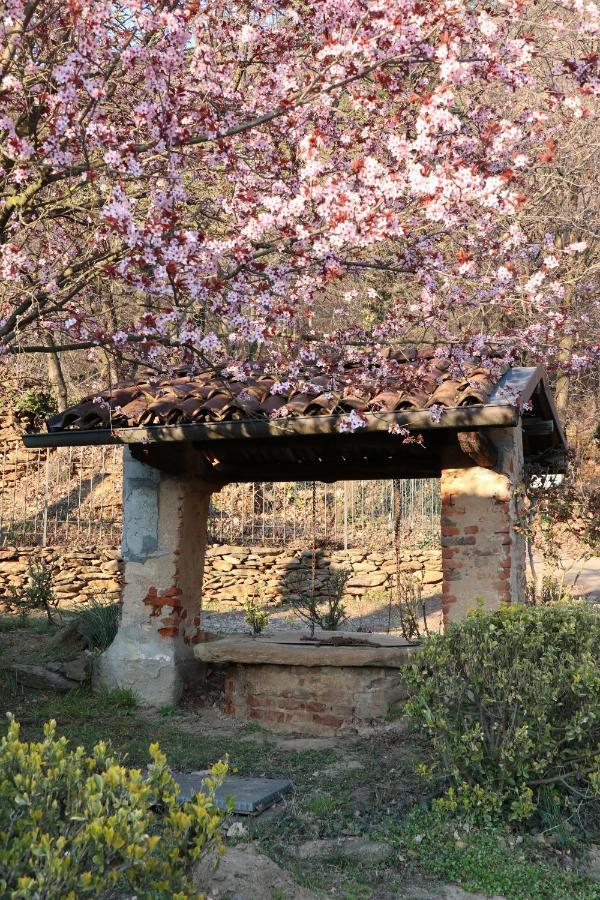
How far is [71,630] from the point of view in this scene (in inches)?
337

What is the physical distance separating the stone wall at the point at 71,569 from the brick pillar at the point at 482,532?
7849mm

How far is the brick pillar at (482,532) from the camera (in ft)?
20.3

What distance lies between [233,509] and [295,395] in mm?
8580

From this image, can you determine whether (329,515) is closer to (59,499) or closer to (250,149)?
(59,499)

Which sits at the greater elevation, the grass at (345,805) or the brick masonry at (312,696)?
the brick masonry at (312,696)

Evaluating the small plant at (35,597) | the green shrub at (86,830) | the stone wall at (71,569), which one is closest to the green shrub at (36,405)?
the stone wall at (71,569)

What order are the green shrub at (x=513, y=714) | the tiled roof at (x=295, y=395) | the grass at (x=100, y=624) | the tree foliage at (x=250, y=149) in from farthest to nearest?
the grass at (x=100, y=624)
the tiled roof at (x=295, y=395)
the green shrub at (x=513, y=714)
the tree foliage at (x=250, y=149)

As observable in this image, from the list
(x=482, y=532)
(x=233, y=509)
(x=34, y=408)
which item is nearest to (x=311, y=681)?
(x=482, y=532)

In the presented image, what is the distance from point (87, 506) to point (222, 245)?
1076cm

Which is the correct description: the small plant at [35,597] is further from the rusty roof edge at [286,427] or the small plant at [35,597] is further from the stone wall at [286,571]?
the rusty roof edge at [286,427]

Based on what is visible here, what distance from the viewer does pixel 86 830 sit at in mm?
2289

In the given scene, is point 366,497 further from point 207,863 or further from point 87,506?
point 207,863

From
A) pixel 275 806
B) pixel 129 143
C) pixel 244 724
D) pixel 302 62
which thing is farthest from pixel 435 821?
pixel 302 62

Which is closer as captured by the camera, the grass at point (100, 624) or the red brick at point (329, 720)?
the red brick at point (329, 720)
